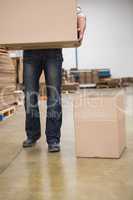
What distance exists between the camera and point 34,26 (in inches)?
82.1

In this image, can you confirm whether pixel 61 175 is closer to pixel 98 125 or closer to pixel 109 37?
pixel 98 125

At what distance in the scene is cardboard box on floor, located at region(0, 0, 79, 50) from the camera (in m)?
2.05

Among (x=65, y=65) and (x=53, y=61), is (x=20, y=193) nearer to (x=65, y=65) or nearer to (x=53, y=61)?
(x=53, y=61)

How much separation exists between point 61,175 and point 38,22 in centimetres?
99

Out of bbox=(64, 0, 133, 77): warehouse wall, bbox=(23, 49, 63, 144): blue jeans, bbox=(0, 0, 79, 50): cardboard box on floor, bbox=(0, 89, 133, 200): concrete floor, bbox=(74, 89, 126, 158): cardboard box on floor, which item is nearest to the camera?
bbox=(0, 89, 133, 200): concrete floor

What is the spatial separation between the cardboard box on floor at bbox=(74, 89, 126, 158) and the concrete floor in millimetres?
94

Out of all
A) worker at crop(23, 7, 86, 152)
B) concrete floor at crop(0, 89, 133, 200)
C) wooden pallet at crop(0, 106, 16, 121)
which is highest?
worker at crop(23, 7, 86, 152)

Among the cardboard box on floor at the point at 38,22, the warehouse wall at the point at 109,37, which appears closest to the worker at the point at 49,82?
the cardboard box on floor at the point at 38,22

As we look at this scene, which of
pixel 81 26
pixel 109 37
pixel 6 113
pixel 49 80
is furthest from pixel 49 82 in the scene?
pixel 109 37

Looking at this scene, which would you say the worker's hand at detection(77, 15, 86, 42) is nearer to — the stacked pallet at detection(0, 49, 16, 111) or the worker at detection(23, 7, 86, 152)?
the worker at detection(23, 7, 86, 152)

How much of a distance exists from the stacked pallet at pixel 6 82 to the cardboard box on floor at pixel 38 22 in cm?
242

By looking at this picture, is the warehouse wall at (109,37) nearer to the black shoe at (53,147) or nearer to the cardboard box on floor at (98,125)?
the black shoe at (53,147)

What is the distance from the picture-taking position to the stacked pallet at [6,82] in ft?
14.9

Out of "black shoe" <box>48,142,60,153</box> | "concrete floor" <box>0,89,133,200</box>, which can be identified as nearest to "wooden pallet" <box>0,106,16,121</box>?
"concrete floor" <box>0,89,133,200</box>
